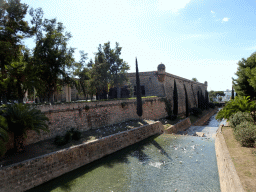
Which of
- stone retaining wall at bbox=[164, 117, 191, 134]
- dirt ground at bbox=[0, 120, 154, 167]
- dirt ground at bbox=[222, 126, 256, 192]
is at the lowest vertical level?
stone retaining wall at bbox=[164, 117, 191, 134]

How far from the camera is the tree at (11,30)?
16.9 m

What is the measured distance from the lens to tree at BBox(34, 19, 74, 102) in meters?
18.6

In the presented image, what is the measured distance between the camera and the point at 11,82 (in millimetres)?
16266

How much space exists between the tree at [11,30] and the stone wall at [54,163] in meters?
9.59

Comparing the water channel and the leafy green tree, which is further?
the leafy green tree

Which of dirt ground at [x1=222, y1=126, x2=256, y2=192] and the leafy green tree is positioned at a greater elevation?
the leafy green tree

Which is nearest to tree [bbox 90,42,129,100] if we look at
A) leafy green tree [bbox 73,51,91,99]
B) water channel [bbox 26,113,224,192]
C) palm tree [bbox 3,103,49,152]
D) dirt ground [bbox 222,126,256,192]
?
leafy green tree [bbox 73,51,91,99]

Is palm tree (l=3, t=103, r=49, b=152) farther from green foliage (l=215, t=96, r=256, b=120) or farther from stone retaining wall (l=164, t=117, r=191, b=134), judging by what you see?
green foliage (l=215, t=96, r=256, b=120)

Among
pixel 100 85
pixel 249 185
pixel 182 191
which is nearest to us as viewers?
pixel 249 185

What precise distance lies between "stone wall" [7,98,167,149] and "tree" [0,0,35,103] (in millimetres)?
5728

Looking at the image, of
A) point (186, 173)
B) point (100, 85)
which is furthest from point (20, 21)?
point (186, 173)

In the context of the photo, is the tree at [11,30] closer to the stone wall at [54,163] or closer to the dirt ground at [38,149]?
the dirt ground at [38,149]

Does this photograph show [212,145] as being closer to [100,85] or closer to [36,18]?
[100,85]

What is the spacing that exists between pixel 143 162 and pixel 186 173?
297 cm
